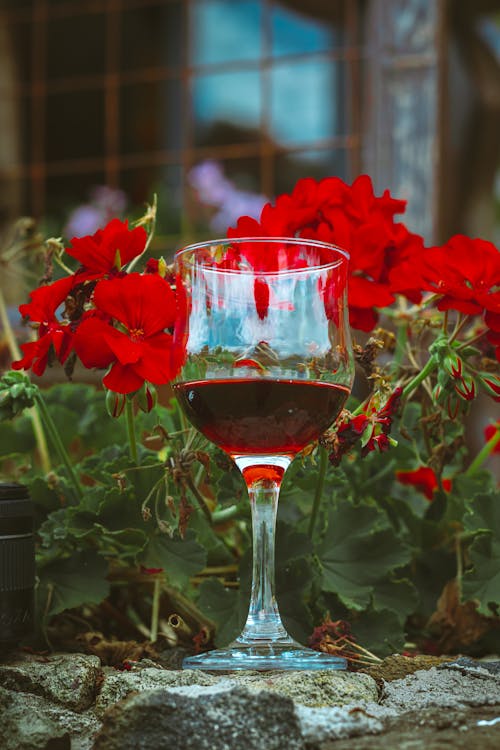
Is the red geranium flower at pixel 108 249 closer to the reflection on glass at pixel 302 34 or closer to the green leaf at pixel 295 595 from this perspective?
the green leaf at pixel 295 595

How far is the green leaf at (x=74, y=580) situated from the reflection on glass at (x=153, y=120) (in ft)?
10.7

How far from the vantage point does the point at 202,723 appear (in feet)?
1.74

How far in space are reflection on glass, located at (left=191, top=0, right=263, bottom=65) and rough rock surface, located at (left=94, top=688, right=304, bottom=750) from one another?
142 inches

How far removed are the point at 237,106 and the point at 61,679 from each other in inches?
135

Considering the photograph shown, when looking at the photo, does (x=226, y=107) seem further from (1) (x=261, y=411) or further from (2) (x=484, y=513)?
(1) (x=261, y=411)

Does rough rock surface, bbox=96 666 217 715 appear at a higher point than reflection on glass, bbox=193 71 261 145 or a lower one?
lower

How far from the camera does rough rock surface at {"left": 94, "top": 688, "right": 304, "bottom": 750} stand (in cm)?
52

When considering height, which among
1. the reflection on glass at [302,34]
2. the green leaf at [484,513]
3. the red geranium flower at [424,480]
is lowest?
the green leaf at [484,513]

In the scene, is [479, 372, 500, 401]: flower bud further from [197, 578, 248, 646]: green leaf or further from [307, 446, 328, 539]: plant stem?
[197, 578, 248, 646]: green leaf

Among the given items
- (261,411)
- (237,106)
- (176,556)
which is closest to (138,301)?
(261,411)

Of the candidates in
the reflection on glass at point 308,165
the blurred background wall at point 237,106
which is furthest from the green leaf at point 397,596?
the reflection on glass at point 308,165

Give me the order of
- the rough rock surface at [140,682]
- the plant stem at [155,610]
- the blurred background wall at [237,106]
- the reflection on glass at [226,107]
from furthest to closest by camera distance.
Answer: the reflection on glass at [226,107], the blurred background wall at [237,106], the plant stem at [155,610], the rough rock surface at [140,682]

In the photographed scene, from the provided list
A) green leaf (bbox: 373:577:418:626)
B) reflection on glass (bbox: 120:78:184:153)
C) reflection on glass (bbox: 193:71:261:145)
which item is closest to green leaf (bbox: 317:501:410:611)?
green leaf (bbox: 373:577:418:626)

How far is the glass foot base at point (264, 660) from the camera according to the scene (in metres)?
0.66
